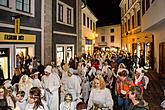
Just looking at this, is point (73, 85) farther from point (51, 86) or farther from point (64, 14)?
point (64, 14)

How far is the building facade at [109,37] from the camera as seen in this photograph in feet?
199

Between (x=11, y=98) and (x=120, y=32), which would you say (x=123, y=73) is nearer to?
(x=11, y=98)

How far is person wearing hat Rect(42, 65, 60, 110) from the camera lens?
9.91 m

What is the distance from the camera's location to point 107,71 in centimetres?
1382

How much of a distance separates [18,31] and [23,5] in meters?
1.95

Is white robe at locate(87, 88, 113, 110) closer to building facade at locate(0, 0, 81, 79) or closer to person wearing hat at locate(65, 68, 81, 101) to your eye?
person wearing hat at locate(65, 68, 81, 101)

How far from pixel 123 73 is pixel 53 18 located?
1064 centimetres

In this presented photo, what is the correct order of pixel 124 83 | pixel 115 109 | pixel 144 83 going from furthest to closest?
pixel 115 109 < pixel 144 83 < pixel 124 83

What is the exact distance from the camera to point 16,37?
43.8ft

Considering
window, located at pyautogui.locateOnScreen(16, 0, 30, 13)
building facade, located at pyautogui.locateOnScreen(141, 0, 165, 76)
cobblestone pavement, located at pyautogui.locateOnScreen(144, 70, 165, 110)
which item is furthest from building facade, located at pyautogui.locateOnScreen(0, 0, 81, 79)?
cobblestone pavement, located at pyautogui.locateOnScreen(144, 70, 165, 110)

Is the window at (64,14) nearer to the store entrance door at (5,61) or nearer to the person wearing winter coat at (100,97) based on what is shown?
the store entrance door at (5,61)

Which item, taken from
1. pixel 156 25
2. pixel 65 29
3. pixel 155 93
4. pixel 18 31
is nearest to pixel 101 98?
pixel 18 31

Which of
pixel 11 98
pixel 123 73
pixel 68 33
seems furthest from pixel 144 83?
pixel 68 33

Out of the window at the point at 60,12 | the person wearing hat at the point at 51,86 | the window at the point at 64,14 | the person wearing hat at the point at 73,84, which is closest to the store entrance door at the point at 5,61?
the person wearing hat at the point at 51,86
